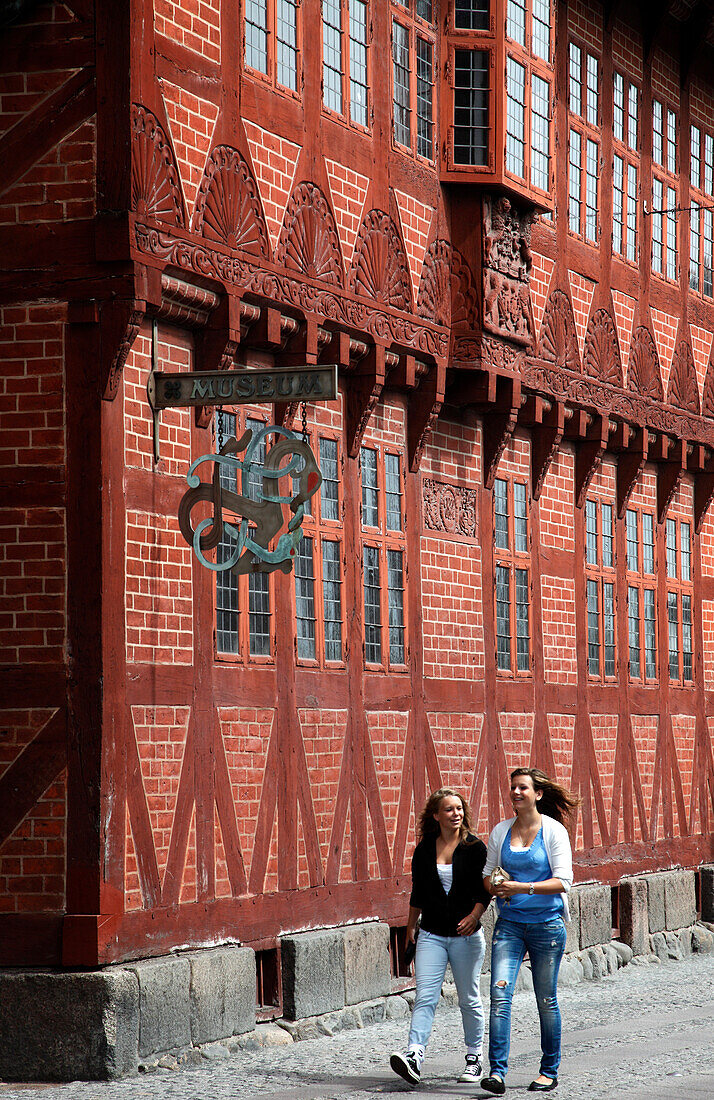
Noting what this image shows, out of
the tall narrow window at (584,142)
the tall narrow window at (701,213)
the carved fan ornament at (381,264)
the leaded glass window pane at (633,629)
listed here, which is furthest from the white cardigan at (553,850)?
the tall narrow window at (701,213)

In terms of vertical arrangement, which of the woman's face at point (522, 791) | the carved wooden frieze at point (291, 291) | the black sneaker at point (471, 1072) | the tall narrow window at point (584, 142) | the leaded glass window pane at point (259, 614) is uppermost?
the tall narrow window at point (584, 142)

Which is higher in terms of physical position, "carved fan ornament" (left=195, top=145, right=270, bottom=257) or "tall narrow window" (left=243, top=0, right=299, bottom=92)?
"tall narrow window" (left=243, top=0, right=299, bottom=92)

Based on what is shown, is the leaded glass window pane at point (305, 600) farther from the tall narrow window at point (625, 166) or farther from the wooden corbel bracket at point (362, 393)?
the tall narrow window at point (625, 166)

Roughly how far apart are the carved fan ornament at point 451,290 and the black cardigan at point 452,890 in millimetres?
5706

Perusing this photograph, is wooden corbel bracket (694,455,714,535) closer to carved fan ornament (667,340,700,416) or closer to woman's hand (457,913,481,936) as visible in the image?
carved fan ornament (667,340,700,416)

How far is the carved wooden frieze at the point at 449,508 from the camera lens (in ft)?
49.9

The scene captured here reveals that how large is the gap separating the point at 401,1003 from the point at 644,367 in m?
8.39

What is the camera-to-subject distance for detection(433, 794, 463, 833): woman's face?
10336 mm

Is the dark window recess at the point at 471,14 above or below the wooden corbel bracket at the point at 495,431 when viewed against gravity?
above

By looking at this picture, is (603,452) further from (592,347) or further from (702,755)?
(702,755)

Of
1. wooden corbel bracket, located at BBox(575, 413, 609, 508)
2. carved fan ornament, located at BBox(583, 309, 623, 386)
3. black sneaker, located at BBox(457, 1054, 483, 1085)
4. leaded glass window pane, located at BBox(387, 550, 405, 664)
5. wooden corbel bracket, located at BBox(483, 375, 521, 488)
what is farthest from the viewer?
wooden corbel bracket, located at BBox(575, 413, 609, 508)

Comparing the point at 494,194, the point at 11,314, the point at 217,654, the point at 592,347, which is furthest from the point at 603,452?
the point at 11,314

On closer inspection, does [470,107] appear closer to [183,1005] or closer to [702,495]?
[702,495]

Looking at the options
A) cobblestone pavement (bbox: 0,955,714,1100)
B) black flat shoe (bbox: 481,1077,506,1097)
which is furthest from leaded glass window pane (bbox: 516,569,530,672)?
black flat shoe (bbox: 481,1077,506,1097)
